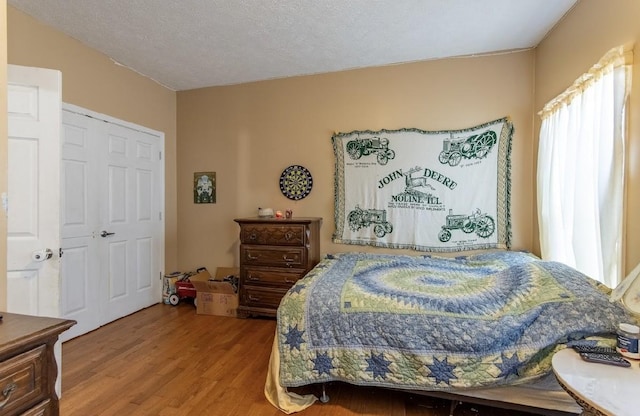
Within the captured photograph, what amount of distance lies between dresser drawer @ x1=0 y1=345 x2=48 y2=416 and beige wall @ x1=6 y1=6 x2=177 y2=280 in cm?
247

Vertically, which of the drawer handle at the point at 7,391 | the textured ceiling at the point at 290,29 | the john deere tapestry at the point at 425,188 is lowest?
the drawer handle at the point at 7,391

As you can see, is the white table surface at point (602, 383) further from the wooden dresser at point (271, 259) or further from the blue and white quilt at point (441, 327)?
the wooden dresser at point (271, 259)

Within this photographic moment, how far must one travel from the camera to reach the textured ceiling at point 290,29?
2162mm

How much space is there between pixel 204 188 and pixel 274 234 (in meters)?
1.35

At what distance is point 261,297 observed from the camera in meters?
3.04

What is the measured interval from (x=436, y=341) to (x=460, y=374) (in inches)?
7.5

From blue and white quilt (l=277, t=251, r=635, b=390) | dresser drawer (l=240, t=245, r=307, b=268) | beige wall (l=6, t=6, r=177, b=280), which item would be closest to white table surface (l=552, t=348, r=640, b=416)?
blue and white quilt (l=277, t=251, r=635, b=390)

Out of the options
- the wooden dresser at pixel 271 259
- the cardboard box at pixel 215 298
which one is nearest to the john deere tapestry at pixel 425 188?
the wooden dresser at pixel 271 259

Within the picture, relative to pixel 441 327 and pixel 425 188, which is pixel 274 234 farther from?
pixel 441 327

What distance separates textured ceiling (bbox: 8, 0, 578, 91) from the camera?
2.16m

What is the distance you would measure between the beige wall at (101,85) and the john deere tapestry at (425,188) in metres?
2.17

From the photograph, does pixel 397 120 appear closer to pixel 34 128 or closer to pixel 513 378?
pixel 513 378

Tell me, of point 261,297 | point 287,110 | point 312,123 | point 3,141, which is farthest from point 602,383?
point 287,110

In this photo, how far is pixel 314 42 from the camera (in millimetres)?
2670
